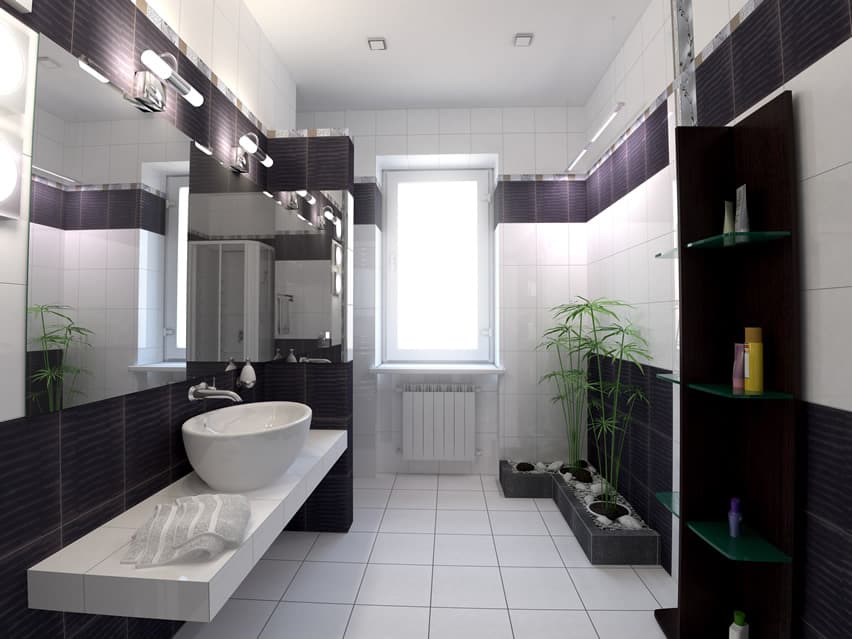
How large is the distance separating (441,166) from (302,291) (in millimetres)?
1821

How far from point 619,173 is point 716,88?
108 cm

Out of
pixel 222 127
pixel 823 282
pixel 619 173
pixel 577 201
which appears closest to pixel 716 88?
pixel 823 282

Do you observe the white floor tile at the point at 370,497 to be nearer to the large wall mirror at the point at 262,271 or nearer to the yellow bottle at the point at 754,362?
the large wall mirror at the point at 262,271

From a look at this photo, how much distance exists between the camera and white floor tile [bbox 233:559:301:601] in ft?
6.60

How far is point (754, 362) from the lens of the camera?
1404 millimetres

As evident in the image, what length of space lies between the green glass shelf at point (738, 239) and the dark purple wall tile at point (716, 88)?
20.1 inches

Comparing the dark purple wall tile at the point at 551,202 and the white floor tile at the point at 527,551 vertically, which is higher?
the dark purple wall tile at the point at 551,202

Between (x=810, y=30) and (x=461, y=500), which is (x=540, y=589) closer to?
(x=461, y=500)

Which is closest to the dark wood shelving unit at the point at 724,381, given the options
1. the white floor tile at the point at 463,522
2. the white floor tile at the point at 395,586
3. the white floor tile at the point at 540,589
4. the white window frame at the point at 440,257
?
the white floor tile at the point at 540,589

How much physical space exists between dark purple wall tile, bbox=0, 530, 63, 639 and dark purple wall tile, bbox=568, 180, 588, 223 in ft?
11.1

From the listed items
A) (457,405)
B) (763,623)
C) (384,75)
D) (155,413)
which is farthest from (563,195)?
(155,413)

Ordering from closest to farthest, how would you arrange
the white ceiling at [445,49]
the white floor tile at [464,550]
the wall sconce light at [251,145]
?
the wall sconce light at [251,145]
the white floor tile at [464,550]
the white ceiling at [445,49]

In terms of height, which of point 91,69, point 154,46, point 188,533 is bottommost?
point 188,533

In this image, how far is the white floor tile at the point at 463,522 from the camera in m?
2.65
